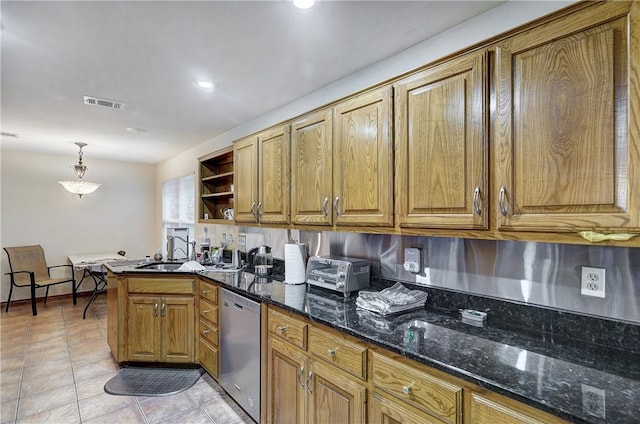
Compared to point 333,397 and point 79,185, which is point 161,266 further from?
point 333,397

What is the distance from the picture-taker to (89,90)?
2.74 m

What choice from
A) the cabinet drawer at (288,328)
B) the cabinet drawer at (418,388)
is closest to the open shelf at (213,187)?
the cabinet drawer at (288,328)

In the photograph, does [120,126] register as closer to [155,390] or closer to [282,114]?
[282,114]

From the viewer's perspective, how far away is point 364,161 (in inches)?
76.4

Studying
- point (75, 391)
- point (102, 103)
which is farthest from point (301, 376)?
point (102, 103)

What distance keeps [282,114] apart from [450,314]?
7.54ft

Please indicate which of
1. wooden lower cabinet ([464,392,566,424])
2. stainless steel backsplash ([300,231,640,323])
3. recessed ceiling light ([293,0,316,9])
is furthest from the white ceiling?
wooden lower cabinet ([464,392,566,424])

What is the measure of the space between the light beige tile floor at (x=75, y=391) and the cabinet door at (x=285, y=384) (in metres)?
0.46

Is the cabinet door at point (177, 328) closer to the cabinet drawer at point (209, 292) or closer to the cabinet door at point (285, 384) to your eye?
the cabinet drawer at point (209, 292)

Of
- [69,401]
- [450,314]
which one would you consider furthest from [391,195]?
[69,401]

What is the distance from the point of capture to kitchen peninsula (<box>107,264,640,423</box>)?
1.04 metres

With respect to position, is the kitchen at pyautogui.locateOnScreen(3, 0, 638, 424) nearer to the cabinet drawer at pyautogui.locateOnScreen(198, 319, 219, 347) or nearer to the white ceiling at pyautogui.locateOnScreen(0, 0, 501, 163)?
the white ceiling at pyautogui.locateOnScreen(0, 0, 501, 163)

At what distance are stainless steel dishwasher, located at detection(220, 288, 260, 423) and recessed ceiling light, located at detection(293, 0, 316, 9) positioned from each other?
5.76 ft

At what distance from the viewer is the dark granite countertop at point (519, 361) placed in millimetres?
970
